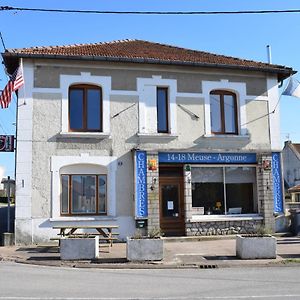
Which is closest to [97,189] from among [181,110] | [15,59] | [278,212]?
[181,110]

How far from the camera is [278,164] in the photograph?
19.3m

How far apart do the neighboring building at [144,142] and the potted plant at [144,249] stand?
192 inches

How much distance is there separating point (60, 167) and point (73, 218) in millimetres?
1964

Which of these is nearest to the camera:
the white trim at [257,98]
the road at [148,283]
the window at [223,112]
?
the road at [148,283]

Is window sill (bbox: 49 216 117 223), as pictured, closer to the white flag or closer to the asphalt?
the asphalt

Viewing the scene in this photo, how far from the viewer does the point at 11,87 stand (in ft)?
55.2

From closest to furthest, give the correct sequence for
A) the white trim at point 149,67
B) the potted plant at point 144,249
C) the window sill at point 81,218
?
the potted plant at point 144,249 < the window sill at point 81,218 < the white trim at point 149,67

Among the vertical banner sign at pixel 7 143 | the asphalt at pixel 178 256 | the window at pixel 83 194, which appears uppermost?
the vertical banner sign at pixel 7 143

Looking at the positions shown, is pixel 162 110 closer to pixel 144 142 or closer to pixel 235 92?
pixel 144 142

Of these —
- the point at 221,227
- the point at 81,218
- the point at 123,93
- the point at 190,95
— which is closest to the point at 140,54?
the point at 123,93

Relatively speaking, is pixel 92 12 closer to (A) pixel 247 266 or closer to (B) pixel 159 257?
(B) pixel 159 257

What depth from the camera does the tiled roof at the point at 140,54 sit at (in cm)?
1786

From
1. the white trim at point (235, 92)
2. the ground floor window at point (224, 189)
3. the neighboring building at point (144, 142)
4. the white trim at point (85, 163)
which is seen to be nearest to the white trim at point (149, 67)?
the neighboring building at point (144, 142)

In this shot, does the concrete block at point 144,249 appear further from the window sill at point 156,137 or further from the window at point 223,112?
the window at point 223,112
